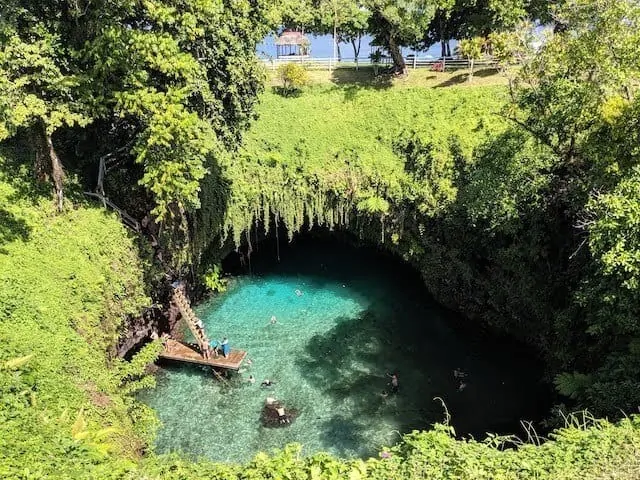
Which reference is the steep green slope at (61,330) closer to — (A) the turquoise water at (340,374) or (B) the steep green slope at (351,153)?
(A) the turquoise water at (340,374)

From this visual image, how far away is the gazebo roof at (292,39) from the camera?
30.9m

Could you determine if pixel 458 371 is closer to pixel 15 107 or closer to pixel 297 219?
pixel 297 219

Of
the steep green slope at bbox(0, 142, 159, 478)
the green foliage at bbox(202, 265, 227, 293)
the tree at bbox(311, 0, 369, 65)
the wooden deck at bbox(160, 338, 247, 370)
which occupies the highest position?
the tree at bbox(311, 0, 369, 65)

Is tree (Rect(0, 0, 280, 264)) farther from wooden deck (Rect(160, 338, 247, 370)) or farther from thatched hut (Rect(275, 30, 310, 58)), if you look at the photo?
thatched hut (Rect(275, 30, 310, 58))

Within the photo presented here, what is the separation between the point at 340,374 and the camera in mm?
16953

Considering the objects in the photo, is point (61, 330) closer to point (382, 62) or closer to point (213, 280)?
point (213, 280)

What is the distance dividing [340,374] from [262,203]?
8.31m

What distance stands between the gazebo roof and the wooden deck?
67.3 ft

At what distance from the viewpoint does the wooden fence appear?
86.4 feet

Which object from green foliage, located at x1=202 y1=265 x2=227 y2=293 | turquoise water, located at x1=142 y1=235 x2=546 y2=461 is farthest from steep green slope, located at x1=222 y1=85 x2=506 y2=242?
turquoise water, located at x1=142 y1=235 x2=546 y2=461

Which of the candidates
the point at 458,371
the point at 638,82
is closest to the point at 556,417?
the point at 458,371

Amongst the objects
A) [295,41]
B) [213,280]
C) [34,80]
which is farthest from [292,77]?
[34,80]

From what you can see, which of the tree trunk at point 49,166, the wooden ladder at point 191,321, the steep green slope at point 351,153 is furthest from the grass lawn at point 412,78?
the tree trunk at point 49,166

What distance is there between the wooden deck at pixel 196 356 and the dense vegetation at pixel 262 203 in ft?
8.06
